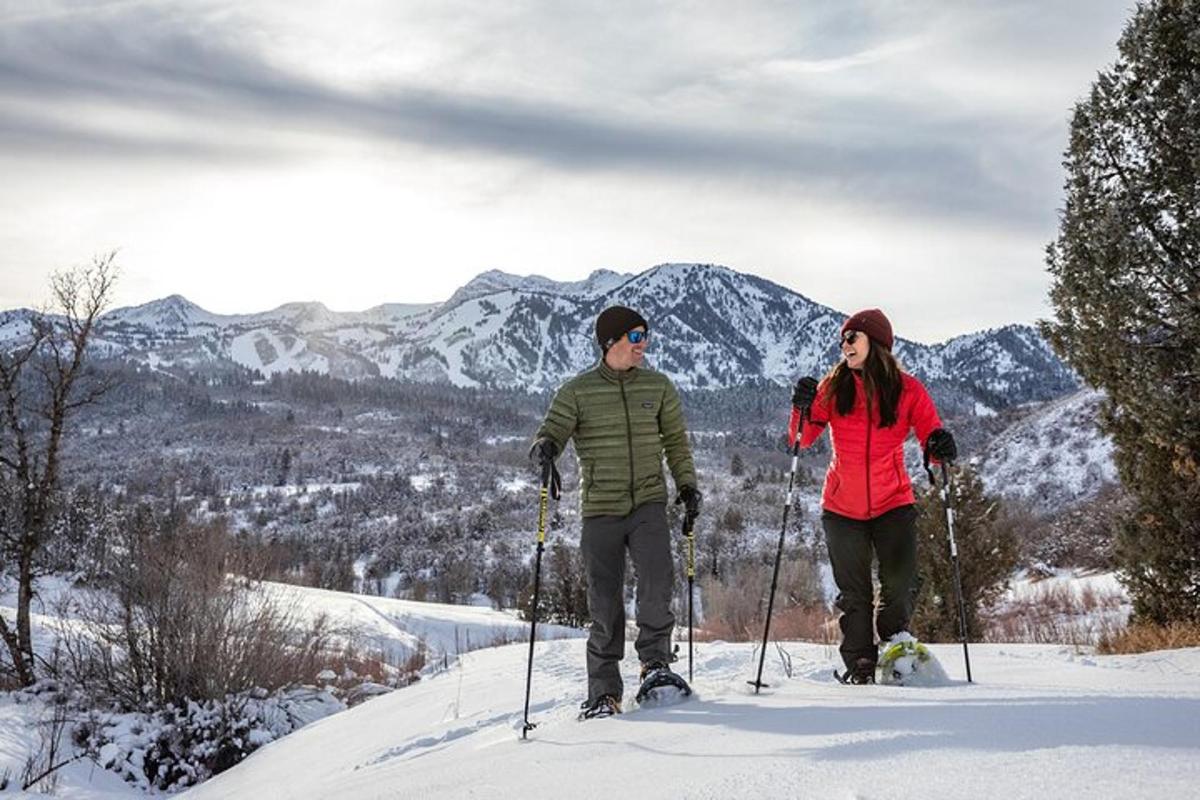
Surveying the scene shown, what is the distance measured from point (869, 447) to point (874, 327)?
2.20 ft

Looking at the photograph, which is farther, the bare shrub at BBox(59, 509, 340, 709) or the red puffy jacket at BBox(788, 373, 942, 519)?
the bare shrub at BBox(59, 509, 340, 709)

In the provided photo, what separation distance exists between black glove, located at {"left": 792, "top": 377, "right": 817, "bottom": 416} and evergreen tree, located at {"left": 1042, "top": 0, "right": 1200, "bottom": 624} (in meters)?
3.67

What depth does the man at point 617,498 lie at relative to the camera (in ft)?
15.0

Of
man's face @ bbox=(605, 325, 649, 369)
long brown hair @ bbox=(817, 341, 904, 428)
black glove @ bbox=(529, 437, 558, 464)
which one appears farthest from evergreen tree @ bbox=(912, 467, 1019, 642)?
black glove @ bbox=(529, 437, 558, 464)

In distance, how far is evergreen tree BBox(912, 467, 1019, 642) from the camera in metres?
12.4

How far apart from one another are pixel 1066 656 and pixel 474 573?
344ft

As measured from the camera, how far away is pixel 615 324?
4.82 meters

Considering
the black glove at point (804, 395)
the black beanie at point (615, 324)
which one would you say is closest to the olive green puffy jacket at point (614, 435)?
A: the black beanie at point (615, 324)

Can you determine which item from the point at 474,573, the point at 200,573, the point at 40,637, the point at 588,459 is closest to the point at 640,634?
the point at 588,459

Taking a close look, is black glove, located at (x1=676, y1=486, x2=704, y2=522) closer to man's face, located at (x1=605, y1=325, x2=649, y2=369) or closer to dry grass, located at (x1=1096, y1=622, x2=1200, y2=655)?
man's face, located at (x1=605, y1=325, x2=649, y2=369)

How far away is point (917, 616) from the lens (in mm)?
12859

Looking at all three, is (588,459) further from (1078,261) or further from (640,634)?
(1078,261)

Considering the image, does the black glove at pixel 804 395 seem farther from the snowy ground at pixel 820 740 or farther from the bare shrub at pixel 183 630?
the bare shrub at pixel 183 630

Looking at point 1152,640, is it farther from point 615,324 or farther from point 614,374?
point 615,324
